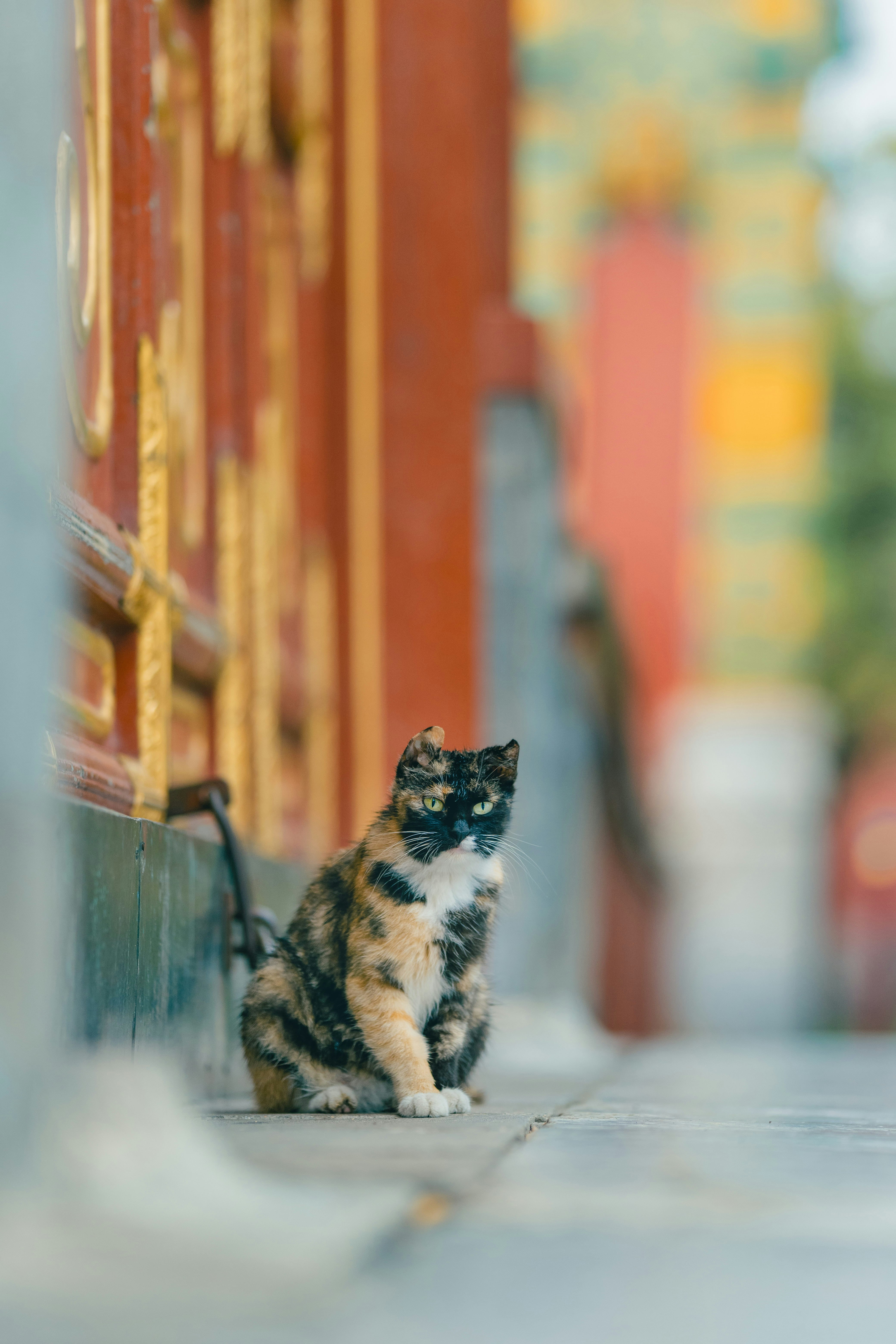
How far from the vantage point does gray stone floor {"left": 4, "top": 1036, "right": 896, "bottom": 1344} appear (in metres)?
1.26

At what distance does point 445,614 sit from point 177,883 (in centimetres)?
368

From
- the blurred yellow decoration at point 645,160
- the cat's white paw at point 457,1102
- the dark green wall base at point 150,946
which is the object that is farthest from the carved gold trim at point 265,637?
the blurred yellow decoration at point 645,160

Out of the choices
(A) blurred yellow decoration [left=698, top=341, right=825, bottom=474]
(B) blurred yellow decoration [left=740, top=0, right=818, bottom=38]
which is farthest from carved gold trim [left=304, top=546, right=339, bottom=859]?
(B) blurred yellow decoration [left=740, top=0, right=818, bottom=38]

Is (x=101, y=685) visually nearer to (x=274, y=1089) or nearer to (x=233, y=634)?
(x=274, y=1089)

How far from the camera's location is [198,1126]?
1.95 m

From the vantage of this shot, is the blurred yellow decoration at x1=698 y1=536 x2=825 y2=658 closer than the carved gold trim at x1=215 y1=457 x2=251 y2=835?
No

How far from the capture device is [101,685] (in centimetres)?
348

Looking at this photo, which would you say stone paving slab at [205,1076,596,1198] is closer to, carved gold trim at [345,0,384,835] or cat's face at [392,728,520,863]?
cat's face at [392,728,520,863]

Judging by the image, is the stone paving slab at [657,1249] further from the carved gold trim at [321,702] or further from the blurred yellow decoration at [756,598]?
the blurred yellow decoration at [756,598]

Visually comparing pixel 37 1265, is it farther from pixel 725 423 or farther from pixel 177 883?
pixel 725 423

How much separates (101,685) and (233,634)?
1.46m

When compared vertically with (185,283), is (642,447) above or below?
Result: above

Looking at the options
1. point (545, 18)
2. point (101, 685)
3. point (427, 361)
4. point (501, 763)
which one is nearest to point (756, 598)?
point (545, 18)

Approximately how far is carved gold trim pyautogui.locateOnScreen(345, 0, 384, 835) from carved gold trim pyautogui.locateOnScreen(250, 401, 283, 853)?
1079 millimetres
